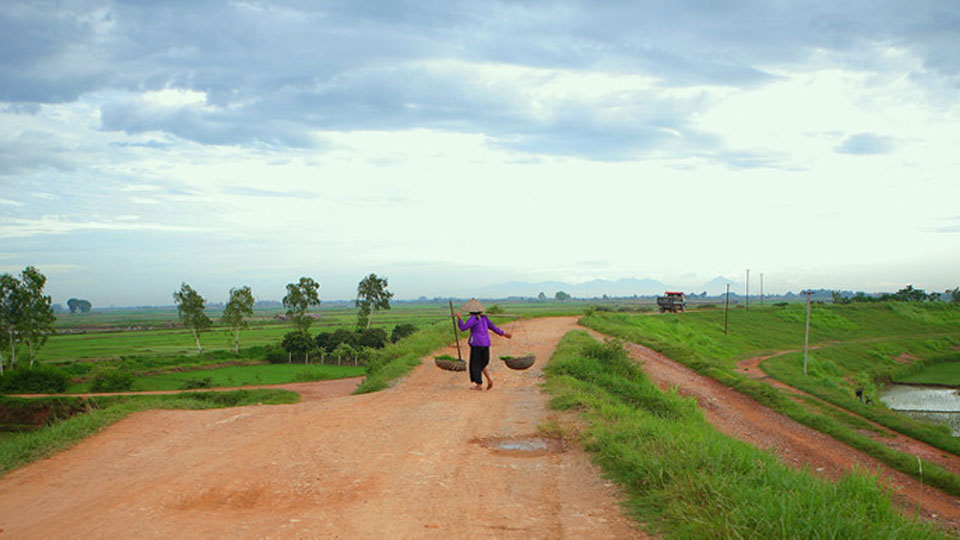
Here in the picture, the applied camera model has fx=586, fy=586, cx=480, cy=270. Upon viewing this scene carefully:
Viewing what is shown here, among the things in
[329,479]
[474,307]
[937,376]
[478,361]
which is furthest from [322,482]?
[937,376]

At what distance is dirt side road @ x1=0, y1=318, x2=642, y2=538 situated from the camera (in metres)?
5.05

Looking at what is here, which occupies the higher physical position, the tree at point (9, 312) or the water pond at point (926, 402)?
the tree at point (9, 312)

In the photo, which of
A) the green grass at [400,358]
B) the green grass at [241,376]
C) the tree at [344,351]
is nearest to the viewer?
the green grass at [400,358]

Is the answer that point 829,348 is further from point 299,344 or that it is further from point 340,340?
point 299,344

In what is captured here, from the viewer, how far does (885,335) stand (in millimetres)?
51406

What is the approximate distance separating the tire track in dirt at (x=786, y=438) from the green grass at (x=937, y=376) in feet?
84.3

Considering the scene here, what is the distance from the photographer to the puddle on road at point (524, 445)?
7.45 metres

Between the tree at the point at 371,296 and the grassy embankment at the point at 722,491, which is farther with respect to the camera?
the tree at the point at 371,296

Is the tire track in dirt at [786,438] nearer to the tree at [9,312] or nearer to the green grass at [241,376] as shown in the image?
the green grass at [241,376]

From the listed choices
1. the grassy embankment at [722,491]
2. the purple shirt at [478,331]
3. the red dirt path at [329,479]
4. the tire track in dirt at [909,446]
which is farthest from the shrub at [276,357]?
the grassy embankment at [722,491]

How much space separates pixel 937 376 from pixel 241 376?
4516 centimetres

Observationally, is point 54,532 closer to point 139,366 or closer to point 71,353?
point 139,366

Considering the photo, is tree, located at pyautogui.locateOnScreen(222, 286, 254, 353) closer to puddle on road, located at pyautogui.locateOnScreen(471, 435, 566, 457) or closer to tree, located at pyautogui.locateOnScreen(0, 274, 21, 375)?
tree, located at pyautogui.locateOnScreen(0, 274, 21, 375)

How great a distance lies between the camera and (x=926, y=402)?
29438 millimetres
